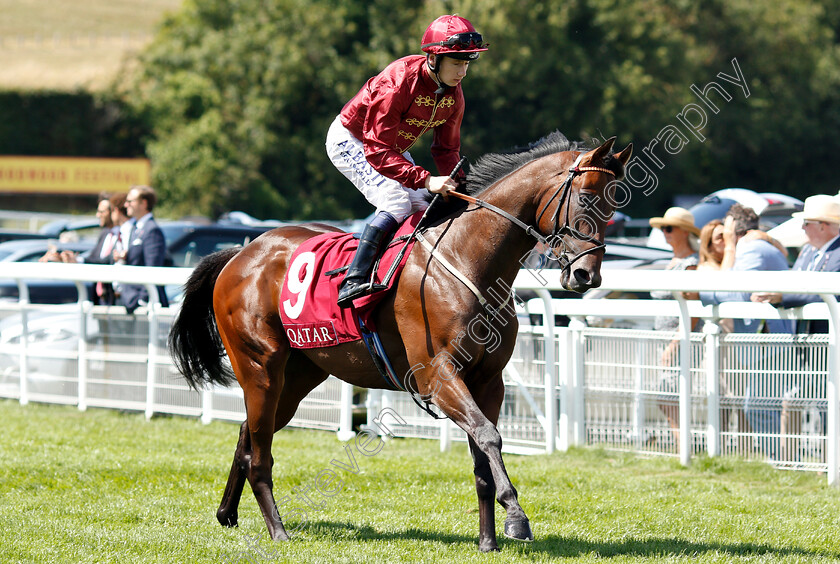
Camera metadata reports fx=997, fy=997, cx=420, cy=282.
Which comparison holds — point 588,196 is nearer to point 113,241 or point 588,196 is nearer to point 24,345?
point 113,241

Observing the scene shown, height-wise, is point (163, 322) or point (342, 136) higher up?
point (342, 136)

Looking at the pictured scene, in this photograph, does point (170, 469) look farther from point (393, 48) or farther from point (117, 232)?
point (393, 48)

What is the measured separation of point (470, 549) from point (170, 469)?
8.30 ft

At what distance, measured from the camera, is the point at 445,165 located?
16.3 ft

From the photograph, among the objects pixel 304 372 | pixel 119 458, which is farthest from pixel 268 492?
pixel 119 458

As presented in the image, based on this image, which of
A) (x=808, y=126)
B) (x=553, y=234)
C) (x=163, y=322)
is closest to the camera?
(x=553, y=234)

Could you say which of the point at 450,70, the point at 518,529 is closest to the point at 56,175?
the point at 450,70

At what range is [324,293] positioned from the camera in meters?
4.84

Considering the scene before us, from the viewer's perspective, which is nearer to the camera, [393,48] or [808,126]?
[393,48]

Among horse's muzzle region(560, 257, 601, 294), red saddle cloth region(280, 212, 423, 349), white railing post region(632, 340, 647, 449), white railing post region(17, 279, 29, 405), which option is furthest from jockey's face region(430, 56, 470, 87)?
white railing post region(17, 279, 29, 405)

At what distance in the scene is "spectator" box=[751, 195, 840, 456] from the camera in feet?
19.9

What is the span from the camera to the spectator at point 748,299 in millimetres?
6211

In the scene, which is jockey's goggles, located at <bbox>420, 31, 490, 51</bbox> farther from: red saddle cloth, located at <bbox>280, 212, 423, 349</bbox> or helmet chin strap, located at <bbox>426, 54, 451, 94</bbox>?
red saddle cloth, located at <bbox>280, 212, 423, 349</bbox>

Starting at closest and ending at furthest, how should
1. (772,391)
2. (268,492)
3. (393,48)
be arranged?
1. (268,492)
2. (772,391)
3. (393,48)
